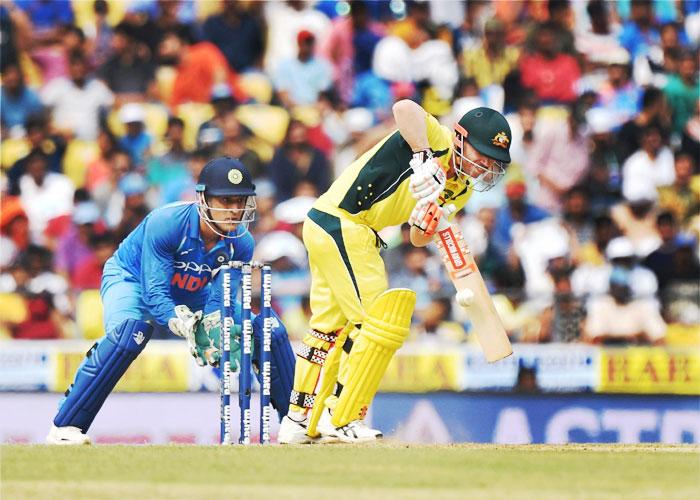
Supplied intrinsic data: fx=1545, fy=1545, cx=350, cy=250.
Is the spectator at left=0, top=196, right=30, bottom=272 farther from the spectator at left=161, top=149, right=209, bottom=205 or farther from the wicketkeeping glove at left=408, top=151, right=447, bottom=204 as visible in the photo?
the wicketkeeping glove at left=408, top=151, right=447, bottom=204

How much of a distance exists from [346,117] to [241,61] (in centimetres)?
136

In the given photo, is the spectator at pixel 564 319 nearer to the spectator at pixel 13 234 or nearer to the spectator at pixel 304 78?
the spectator at pixel 304 78

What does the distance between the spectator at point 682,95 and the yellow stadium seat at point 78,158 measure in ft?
16.8

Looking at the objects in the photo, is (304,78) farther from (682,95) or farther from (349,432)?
(349,432)

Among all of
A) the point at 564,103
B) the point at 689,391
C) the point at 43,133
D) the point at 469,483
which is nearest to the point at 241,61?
the point at 43,133

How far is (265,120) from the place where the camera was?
1394 cm

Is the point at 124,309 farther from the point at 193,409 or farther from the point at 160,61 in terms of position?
the point at 160,61

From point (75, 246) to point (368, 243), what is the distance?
17.2 ft

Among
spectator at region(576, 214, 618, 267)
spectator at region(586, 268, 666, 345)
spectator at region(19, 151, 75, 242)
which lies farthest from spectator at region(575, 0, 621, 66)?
spectator at region(19, 151, 75, 242)

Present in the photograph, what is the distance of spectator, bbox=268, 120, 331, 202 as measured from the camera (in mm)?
13141

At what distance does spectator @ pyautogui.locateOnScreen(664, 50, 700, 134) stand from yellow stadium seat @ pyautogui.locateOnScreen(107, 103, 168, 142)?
179 inches

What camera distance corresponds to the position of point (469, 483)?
6379mm

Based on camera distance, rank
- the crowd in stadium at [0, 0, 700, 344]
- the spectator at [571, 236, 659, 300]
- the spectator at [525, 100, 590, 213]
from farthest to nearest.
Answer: the spectator at [525, 100, 590, 213]
the spectator at [571, 236, 659, 300]
the crowd in stadium at [0, 0, 700, 344]

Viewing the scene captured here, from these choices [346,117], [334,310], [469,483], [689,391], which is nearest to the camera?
[469,483]
